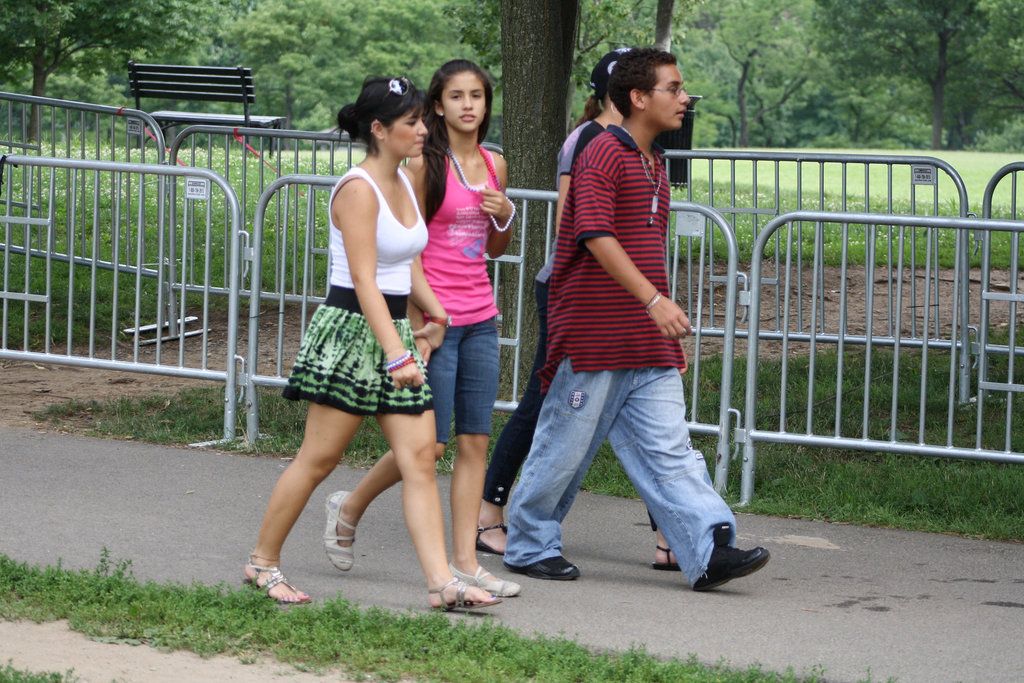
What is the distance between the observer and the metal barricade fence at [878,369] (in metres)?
6.29

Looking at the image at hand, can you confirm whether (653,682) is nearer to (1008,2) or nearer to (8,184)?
(8,184)

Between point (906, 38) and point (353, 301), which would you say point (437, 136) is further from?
point (906, 38)

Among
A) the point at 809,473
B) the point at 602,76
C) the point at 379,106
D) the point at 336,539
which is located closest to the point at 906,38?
the point at 809,473

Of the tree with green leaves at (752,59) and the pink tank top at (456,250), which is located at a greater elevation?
the tree with green leaves at (752,59)

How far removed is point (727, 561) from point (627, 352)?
0.79 m

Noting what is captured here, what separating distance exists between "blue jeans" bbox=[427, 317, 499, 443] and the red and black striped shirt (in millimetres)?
244

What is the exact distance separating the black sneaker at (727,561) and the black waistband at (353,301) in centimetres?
134

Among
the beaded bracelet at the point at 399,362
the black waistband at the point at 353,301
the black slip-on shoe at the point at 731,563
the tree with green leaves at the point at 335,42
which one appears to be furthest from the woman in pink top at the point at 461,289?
the tree with green leaves at the point at 335,42

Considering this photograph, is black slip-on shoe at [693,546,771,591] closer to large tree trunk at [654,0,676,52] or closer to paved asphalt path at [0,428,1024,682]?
paved asphalt path at [0,428,1024,682]

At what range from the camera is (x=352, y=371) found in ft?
15.0

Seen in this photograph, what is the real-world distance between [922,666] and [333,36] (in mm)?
50596

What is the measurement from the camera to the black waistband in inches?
179

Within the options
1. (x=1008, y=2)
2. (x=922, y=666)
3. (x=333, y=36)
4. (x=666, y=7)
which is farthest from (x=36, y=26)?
(x=1008, y=2)

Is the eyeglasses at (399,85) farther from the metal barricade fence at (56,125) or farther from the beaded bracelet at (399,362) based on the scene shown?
the metal barricade fence at (56,125)
